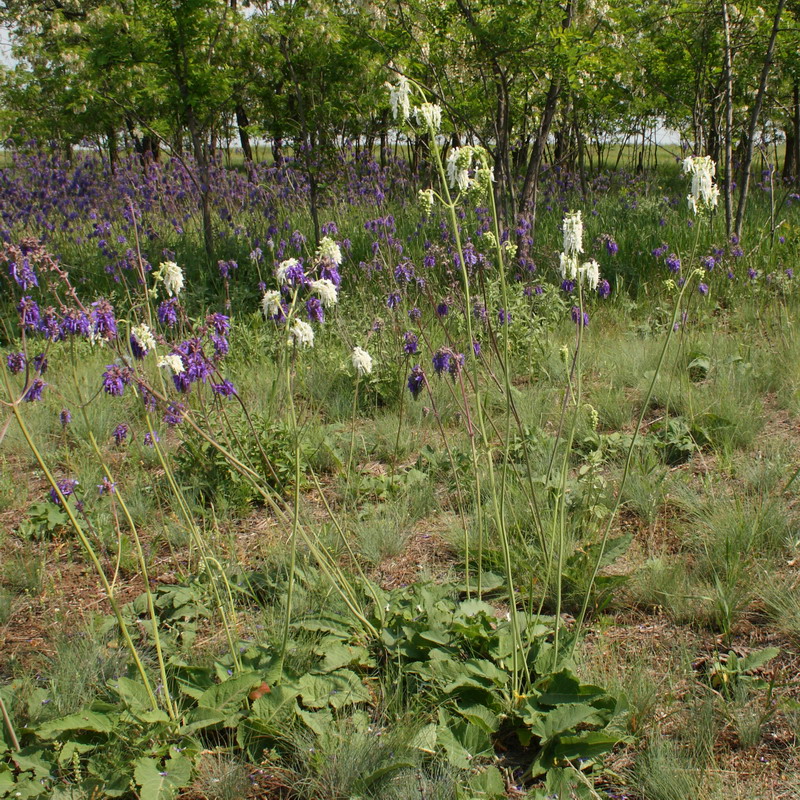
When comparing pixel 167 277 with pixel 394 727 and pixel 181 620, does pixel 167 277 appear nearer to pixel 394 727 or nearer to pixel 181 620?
pixel 181 620

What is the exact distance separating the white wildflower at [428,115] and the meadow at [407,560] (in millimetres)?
11

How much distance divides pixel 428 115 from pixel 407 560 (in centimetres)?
176

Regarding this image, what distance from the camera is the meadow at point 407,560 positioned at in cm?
180

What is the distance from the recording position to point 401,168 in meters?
11.0

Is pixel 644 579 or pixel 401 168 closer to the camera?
pixel 644 579

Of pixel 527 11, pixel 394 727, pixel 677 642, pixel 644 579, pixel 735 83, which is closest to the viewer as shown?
pixel 394 727

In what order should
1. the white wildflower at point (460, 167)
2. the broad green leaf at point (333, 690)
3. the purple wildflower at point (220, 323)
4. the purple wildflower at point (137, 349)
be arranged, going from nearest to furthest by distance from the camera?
the white wildflower at point (460, 167) → the broad green leaf at point (333, 690) → the purple wildflower at point (137, 349) → the purple wildflower at point (220, 323)

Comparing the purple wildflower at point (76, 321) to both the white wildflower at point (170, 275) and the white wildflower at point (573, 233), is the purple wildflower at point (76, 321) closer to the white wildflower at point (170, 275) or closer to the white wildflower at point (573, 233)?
the white wildflower at point (170, 275)

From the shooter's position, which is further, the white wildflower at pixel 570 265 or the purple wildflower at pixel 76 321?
the purple wildflower at pixel 76 321

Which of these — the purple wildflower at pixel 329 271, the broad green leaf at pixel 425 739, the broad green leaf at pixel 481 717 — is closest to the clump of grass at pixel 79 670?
the broad green leaf at pixel 425 739

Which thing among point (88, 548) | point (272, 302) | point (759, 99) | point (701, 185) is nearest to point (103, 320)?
point (272, 302)

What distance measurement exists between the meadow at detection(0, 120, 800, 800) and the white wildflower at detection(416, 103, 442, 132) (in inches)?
0.4

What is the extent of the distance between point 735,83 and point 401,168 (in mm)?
4744

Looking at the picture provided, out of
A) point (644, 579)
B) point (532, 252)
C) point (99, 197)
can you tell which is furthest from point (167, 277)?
point (99, 197)
